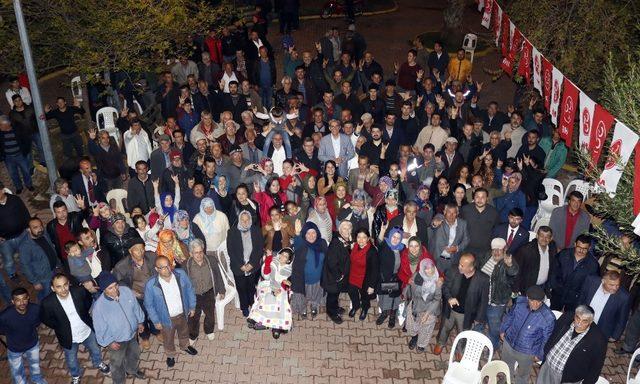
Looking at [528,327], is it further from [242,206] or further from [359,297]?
[242,206]

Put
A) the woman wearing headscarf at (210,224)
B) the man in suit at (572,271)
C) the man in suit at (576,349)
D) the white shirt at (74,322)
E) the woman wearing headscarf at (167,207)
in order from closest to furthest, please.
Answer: the man in suit at (576,349) < the white shirt at (74,322) < the man in suit at (572,271) < the woman wearing headscarf at (210,224) < the woman wearing headscarf at (167,207)

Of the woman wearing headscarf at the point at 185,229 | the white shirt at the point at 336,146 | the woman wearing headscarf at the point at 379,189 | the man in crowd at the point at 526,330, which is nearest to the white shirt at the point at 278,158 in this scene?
the white shirt at the point at 336,146

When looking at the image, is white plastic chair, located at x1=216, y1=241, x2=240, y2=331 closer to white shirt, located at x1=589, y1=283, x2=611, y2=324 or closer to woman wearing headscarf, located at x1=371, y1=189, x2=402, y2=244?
woman wearing headscarf, located at x1=371, y1=189, x2=402, y2=244

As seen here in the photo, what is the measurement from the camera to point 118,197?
35.4 ft

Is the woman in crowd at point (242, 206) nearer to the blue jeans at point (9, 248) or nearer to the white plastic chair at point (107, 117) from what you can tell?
the blue jeans at point (9, 248)

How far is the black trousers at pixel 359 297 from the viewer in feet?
31.1

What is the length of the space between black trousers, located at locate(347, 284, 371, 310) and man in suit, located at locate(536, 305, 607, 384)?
113 inches

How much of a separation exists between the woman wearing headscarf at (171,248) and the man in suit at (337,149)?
3.68 metres

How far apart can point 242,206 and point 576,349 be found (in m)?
5.41

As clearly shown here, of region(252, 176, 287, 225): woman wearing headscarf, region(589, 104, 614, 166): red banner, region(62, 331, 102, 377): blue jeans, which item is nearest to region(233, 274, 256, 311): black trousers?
region(252, 176, 287, 225): woman wearing headscarf

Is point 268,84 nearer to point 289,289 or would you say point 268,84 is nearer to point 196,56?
point 196,56

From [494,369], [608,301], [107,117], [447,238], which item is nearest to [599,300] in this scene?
[608,301]

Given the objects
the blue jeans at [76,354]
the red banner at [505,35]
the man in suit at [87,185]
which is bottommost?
the blue jeans at [76,354]

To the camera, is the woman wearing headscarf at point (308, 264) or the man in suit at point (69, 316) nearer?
the man in suit at point (69, 316)
